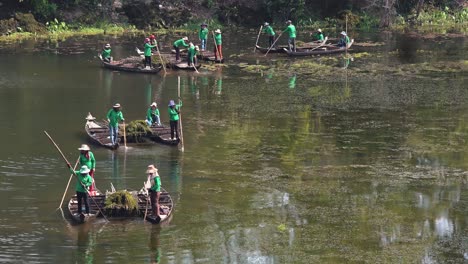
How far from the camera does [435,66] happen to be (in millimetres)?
45656

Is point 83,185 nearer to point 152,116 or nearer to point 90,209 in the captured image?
point 90,209

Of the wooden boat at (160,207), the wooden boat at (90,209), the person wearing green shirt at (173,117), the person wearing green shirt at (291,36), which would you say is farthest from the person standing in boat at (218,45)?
the wooden boat at (90,209)

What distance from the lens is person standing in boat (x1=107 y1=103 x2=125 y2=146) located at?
90.8ft

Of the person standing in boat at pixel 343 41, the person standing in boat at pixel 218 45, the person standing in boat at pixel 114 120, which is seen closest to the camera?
the person standing in boat at pixel 114 120

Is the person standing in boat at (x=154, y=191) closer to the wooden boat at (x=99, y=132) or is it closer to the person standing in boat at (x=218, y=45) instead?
the wooden boat at (x=99, y=132)

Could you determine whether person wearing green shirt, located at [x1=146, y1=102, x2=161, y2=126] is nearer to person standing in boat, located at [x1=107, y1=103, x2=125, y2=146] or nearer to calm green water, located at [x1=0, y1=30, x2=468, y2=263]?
calm green water, located at [x1=0, y1=30, x2=468, y2=263]

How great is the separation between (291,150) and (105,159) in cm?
663

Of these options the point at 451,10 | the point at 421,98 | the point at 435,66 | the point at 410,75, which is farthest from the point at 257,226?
the point at 451,10

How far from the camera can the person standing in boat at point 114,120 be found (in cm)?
2769

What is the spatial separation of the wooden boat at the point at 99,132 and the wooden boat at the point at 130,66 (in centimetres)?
1180

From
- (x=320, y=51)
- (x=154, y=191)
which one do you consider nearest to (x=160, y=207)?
(x=154, y=191)

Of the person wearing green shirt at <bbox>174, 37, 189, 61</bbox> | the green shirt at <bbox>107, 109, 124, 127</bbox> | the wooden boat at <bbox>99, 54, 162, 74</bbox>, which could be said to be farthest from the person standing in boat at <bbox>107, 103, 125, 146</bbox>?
the person wearing green shirt at <bbox>174, 37, 189, 61</bbox>

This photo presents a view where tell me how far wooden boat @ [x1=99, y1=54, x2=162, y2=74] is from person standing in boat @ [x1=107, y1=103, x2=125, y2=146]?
46.9ft

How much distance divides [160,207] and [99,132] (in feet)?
28.8
